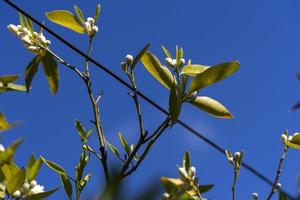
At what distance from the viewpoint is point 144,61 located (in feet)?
3.25

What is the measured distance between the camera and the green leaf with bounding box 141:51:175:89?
97cm

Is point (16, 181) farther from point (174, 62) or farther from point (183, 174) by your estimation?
point (174, 62)

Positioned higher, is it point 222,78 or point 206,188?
point 222,78

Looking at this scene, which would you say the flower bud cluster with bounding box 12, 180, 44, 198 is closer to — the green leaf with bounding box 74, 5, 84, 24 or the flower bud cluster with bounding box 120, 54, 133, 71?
the flower bud cluster with bounding box 120, 54, 133, 71

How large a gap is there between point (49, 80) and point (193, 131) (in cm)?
34

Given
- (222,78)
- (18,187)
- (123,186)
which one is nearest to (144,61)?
(222,78)

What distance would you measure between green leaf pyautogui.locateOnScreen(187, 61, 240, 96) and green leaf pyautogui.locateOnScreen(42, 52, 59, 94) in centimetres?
27

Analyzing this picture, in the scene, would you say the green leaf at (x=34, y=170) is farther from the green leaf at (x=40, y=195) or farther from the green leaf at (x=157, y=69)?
the green leaf at (x=157, y=69)

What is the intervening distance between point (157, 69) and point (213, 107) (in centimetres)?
14

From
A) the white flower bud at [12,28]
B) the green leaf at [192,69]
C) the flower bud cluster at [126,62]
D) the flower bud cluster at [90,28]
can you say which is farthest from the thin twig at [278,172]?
the white flower bud at [12,28]

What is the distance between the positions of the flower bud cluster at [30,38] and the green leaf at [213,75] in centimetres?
35

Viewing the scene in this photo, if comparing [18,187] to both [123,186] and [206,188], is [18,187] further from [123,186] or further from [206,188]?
[123,186]

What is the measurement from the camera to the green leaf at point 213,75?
3.00ft

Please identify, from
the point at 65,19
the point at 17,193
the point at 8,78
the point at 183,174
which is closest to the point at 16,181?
the point at 17,193
